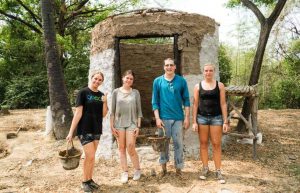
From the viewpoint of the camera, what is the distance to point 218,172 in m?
5.22

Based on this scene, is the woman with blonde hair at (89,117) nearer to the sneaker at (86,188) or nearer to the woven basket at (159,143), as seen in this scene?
the sneaker at (86,188)

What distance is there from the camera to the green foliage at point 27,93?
16.9 m

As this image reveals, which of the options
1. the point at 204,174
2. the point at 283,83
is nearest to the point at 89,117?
the point at 204,174

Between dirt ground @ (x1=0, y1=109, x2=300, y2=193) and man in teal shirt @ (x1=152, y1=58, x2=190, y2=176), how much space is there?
0.68 meters

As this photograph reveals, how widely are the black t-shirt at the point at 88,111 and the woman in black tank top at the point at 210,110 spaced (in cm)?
147

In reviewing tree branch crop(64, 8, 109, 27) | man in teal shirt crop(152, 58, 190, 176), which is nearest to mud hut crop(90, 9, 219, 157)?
man in teal shirt crop(152, 58, 190, 176)

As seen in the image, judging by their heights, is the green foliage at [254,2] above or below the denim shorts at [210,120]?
above

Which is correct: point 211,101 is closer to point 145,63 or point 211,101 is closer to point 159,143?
point 159,143

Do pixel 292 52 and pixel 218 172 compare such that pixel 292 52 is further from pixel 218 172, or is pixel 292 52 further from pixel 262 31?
pixel 218 172

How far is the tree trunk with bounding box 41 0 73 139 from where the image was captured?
28.7 ft

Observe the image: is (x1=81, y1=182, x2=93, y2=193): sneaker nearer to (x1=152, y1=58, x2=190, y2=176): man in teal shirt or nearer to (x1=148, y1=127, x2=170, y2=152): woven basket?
(x1=148, y1=127, x2=170, y2=152): woven basket

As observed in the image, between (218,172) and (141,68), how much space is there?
18.1 feet

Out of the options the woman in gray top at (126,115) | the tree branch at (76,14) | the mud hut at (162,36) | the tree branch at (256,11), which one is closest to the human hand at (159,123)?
the woman in gray top at (126,115)

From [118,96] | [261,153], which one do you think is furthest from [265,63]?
[118,96]
